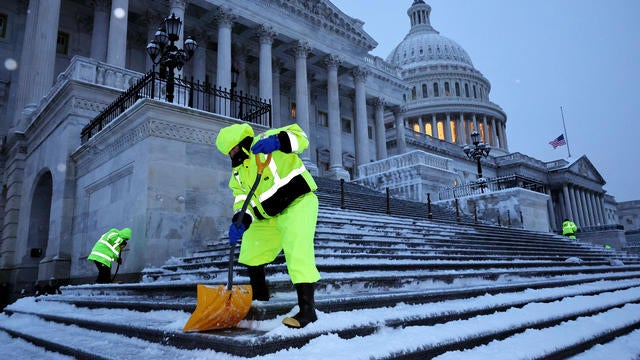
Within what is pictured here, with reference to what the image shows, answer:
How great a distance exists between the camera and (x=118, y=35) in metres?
19.8

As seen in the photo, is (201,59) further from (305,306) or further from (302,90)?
(305,306)

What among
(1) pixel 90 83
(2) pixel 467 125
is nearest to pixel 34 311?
(1) pixel 90 83

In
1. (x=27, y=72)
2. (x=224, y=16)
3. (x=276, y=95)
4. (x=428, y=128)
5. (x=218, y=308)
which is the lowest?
(x=218, y=308)

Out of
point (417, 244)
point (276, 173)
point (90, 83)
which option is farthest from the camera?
point (90, 83)

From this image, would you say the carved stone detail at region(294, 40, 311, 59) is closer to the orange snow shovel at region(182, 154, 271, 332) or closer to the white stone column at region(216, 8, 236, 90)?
the white stone column at region(216, 8, 236, 90)

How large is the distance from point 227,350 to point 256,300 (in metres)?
1.01

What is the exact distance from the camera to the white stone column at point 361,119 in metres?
32.0

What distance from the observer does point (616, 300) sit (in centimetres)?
666

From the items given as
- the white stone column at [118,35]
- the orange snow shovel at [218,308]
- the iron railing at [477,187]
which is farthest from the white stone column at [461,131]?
the orange snow shovel at [218,308]

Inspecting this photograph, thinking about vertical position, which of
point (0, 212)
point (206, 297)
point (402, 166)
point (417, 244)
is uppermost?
point (402, 166)

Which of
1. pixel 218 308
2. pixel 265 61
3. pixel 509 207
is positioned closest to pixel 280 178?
pixel 218 308

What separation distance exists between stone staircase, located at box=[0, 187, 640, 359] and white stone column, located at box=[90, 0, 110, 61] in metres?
16.6

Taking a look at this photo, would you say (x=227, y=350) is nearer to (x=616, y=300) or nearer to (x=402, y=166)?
(x=616, y=300)

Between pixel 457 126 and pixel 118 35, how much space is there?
7113 centimetres
